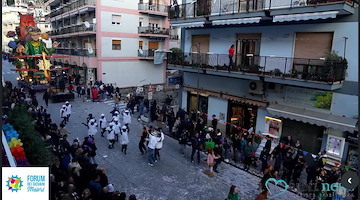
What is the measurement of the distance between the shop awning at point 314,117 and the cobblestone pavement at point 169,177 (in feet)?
11.1

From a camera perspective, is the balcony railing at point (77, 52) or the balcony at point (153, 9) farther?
the balcony at point (153, 9)

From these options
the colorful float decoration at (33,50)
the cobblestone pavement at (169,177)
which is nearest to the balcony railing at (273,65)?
the cobblestone pavement at (169,177)

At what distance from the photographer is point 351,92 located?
438 inches

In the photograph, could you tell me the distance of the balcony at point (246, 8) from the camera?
35.0 ft

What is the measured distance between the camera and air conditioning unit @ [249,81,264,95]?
13708 mm

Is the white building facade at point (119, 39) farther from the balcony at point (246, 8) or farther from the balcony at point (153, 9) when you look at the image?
the balcony at point (246, 8)

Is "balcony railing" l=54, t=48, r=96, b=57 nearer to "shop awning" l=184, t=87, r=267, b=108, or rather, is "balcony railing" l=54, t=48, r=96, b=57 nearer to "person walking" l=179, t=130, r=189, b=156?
"shop awning" l=184, t=87, r=267, b=108

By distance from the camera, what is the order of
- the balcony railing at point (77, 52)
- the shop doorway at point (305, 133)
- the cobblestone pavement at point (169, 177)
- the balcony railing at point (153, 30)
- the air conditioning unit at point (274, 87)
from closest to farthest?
the cobblestone pavement at point (169, 177) < the shop doorway at point (305, 133) < the air conditioning unit at point (274, 87) < the balcony railing at point (77, 52) < the balcony railing at point (153, 30)

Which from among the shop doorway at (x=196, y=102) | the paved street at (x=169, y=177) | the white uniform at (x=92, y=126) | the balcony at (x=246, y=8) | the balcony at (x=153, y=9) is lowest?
the paved street at (x=169, y=177)

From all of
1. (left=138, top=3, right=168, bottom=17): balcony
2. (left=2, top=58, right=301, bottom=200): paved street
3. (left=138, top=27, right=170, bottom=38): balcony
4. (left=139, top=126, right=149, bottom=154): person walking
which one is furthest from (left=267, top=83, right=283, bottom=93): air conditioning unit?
(left=138, top=3, right=168, bottom=17): balcony

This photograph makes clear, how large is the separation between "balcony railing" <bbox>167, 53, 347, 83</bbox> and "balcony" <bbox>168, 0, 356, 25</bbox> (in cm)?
209

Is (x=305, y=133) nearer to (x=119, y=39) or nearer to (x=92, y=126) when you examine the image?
(x=92, y=126)

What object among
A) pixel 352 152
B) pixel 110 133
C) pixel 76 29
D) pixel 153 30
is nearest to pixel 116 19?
pixel 153 30

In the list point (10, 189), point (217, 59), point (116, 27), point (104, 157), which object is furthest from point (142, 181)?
point (116, 27)
